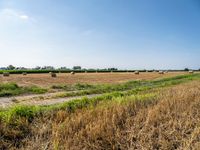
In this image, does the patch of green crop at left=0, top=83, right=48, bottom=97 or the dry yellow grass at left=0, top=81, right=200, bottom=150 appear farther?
the patch of green crop at left=0, top=83, right=48, bottom=97

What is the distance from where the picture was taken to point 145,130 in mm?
5832

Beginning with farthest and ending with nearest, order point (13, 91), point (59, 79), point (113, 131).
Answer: point (59, 79), point (13, 91), point (113, 131)

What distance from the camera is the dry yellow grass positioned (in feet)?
17.6

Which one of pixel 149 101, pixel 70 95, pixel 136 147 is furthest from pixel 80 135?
pixel 70 95

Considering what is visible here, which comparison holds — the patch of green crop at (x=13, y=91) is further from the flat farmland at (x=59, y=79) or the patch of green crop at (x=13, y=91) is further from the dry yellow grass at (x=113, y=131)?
the dry yellow grass at (x=113, y=131)

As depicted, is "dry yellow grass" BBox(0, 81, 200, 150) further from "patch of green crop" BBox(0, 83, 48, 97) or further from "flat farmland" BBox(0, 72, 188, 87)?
"flat farmland" BBox(0, 72, 188, 87)

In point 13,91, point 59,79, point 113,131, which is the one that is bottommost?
point 59,79

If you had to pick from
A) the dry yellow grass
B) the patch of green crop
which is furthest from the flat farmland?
the dry yellow grass

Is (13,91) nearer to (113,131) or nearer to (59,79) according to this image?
(113,131)

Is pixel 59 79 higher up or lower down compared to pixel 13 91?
lower down

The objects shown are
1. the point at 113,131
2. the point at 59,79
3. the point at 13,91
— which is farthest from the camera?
the point at 59,79

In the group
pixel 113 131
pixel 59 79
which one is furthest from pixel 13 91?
pixel 59 79

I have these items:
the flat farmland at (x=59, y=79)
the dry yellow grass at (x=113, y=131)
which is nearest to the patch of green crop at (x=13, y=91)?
the flat farmland at (x=59, y=79)

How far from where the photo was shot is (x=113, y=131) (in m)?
5.94
